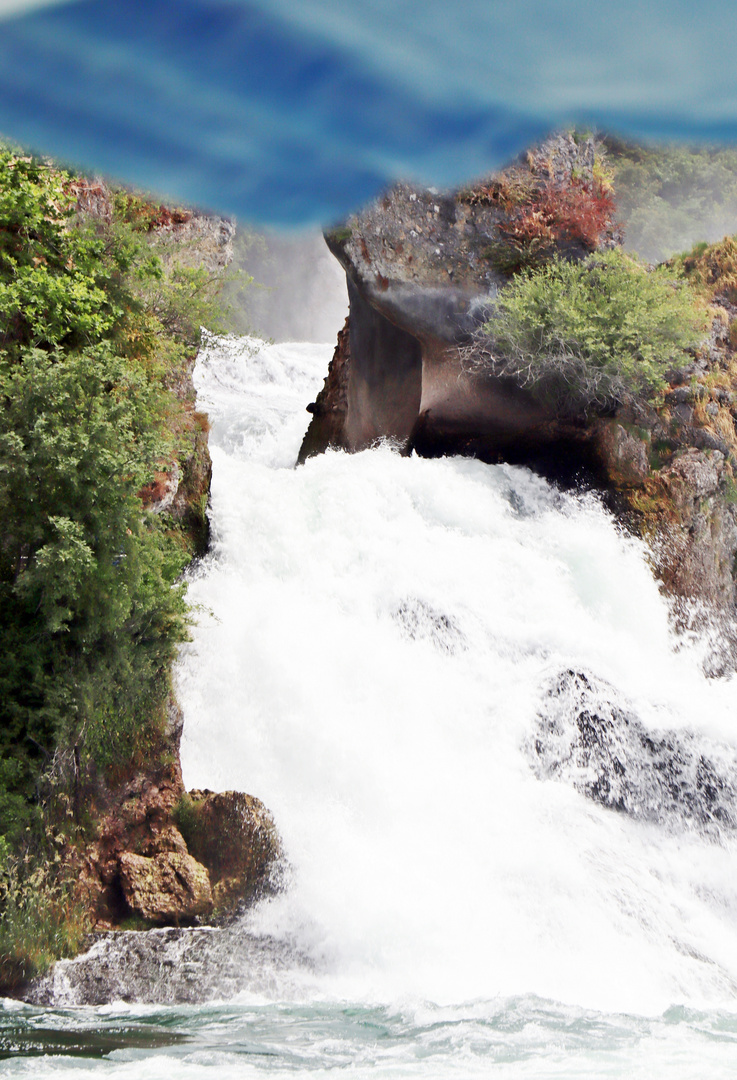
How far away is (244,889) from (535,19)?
610cm

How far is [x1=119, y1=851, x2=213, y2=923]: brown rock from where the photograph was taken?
234 inches

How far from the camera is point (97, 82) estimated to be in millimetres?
1394

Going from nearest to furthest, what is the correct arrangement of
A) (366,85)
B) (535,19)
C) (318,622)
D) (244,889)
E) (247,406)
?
1. (535,19)
2. (366,85)
3. (244,889)
4. (318,622)
5. (247,406)

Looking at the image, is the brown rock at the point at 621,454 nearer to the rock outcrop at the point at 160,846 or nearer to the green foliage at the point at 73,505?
the green foliage at the point at 73,505

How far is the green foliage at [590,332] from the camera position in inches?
469

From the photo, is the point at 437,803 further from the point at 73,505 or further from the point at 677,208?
the point at 677,208

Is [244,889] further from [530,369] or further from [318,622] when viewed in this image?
[530,369]

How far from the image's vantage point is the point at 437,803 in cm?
692

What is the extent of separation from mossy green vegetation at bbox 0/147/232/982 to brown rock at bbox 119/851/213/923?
1.49 ft

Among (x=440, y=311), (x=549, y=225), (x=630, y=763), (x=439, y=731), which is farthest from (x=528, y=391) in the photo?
(x=439, y=731)

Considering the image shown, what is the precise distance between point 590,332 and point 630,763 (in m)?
6.49

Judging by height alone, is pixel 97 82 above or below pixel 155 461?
below

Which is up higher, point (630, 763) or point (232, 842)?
point (630, 763)

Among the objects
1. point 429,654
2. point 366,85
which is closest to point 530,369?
point 429,654
